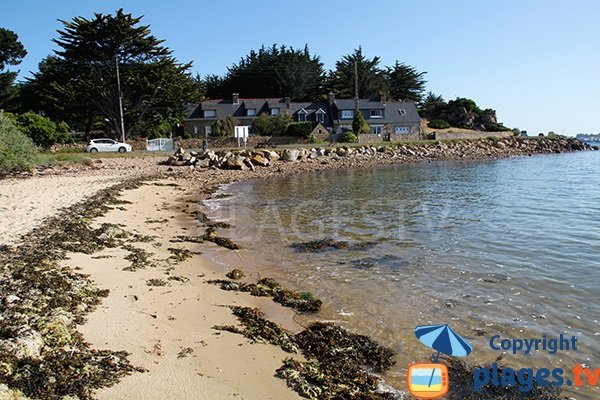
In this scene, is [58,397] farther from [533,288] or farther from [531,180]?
[531,180]

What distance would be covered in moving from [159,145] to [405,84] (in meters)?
56.7

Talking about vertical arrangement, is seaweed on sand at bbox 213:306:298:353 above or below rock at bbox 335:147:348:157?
below

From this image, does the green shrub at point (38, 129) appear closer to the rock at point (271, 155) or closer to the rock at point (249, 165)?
the rock at point (249, 165)

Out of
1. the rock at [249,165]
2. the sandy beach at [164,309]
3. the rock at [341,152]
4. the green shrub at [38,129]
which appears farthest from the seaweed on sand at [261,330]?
the green shrub at [38,129]

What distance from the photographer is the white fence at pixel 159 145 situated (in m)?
46.3

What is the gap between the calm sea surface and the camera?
640cm

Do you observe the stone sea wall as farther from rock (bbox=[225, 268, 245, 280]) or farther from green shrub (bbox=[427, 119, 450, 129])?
rock (bbox=[225, 268, 245, 280])

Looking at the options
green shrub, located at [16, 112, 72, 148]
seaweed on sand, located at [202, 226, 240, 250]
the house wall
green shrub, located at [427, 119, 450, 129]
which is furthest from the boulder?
green shrub, located at [427, 119, 450, 129]

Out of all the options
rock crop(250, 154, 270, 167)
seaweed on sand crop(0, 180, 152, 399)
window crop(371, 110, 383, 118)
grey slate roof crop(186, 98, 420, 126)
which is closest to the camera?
seaweed on sand crop(0, 180, 152, 399)

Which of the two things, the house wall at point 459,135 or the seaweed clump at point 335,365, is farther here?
the house wall at point 459,135

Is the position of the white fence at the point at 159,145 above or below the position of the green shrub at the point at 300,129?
below

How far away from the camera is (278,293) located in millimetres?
7711

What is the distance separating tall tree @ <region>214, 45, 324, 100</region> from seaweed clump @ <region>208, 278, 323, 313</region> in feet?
231

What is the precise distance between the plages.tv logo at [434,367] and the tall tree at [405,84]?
279 feet
